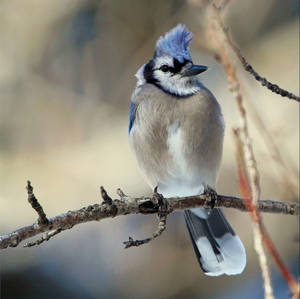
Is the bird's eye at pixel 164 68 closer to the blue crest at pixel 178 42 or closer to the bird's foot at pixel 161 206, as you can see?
the blue crest at pixel 178 42

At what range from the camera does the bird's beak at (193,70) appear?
2871 millimetres

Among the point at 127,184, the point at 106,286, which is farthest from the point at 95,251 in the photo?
the point at 127,184

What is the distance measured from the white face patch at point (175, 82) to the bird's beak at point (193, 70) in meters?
0.04

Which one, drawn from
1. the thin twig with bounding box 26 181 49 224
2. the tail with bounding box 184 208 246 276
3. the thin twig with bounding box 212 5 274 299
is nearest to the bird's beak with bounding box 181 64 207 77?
the tail with bounding box 184 208 246 276

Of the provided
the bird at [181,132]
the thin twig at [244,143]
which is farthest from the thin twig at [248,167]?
the bird at [181,132]

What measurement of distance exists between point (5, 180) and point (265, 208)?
305 centimetres

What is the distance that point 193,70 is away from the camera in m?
2.89

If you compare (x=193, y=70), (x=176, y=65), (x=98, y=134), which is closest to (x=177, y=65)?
(x=176, y=65)

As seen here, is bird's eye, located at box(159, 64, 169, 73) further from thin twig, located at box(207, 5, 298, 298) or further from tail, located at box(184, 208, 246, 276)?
thin twig, located at box(207, 5, 298, 298)

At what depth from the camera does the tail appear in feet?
9.63

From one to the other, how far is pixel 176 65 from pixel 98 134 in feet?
6.58

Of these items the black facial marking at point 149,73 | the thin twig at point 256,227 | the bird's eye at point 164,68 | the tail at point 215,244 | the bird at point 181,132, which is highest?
the black facial marking at point 149,73

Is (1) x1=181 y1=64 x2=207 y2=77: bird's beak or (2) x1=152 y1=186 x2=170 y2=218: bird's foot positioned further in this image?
(1) x1=181 y1=64 x2=207 y2=77: bird's beak

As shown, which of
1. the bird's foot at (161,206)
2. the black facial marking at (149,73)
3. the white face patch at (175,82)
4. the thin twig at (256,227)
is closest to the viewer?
the thin twig at (256,227)
